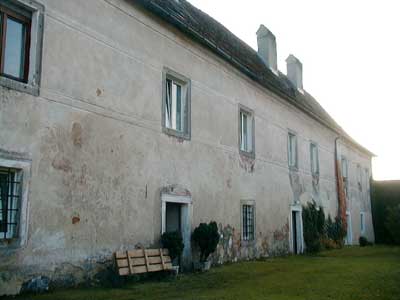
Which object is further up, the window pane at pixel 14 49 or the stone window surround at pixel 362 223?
the window pane at pixel 14 49

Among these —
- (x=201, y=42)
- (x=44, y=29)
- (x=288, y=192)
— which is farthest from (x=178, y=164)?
(x=288, y=192)

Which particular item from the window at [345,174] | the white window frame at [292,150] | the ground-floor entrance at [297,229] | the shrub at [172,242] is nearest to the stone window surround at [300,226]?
the ground-floor entrance at [297,229]

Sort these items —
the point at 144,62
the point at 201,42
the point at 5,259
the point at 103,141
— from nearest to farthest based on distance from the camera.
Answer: the point at 5,259
the point at 103,141
the point at 144,62
the point at 201,42

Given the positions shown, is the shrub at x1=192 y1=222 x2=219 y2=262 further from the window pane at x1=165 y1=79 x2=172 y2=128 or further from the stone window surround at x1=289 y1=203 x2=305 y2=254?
the stone window surround at x1=289 y1=203 x2=305 y2=254

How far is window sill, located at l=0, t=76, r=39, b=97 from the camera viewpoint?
7080 mm

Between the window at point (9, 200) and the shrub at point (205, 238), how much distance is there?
5.21m

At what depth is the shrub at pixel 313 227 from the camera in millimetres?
18891

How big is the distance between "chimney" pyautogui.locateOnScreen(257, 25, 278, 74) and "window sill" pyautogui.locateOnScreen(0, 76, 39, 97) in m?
14.5

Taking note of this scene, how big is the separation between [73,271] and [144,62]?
16.3 ft

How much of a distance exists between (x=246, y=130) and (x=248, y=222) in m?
3.15

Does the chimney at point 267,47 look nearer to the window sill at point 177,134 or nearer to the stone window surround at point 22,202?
the window sill at point 177,134

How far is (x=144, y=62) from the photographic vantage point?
10.4m

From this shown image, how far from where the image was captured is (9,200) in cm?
711

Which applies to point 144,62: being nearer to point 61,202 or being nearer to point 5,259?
point 61,202
